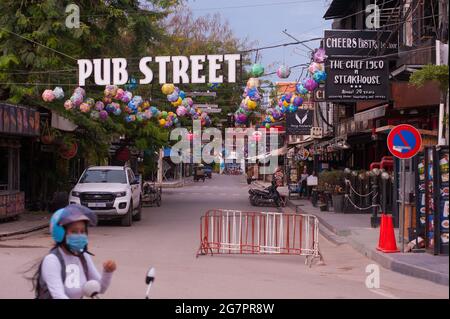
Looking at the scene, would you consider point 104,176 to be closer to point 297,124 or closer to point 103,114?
point 103,114

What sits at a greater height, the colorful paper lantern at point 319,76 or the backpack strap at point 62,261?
the colorful paper lantern at point 319,76

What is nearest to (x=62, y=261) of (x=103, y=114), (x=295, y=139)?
(x=103, y=114)

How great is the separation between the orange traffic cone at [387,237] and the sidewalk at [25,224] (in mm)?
9971

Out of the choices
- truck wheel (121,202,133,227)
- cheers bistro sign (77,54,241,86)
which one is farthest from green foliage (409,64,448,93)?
truck wheel (121,202,133,227)

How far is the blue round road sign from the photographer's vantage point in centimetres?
1453

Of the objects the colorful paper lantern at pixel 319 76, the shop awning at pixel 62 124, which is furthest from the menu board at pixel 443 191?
the shop awning at pixel 62 124

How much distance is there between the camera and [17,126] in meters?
22.9

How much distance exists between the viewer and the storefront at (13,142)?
21859 mm

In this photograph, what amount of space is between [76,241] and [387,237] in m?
10.7

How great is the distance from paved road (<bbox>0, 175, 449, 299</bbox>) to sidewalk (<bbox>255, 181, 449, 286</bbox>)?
0.21 meters

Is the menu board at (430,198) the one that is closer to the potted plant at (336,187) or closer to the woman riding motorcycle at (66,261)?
the woman riding motorcycle at (66,261)

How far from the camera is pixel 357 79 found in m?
22.3
